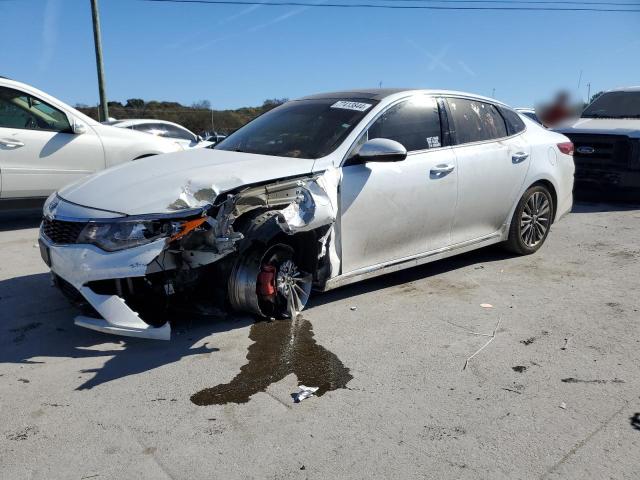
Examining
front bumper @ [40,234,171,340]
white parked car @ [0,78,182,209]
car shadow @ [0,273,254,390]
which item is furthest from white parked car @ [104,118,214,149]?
front bumper @ [40,234,171,340]

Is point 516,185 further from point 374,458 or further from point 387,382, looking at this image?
point 374,458

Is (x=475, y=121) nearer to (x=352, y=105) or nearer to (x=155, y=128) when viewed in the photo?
(x=352, y=105)

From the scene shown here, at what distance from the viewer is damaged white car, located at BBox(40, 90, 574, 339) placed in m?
3.57

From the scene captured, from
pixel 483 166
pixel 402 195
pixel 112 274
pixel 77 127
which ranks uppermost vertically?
pixel 77 127

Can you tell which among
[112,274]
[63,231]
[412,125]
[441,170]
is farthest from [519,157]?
[63,231]

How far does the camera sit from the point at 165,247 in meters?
3.53

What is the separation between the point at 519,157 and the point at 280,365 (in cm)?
340

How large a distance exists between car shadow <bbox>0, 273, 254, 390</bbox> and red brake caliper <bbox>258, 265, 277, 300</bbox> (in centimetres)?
33

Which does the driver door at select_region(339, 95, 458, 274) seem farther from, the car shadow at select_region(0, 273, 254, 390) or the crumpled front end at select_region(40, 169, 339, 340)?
the car shadow at select_region(0, 273, 254, 390)

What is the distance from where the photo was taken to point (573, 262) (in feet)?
19.8

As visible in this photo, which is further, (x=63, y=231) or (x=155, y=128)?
(x=155, y=128)

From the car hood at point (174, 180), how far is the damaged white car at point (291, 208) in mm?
12

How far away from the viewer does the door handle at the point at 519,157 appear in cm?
559

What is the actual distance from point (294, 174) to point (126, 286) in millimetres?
1353
